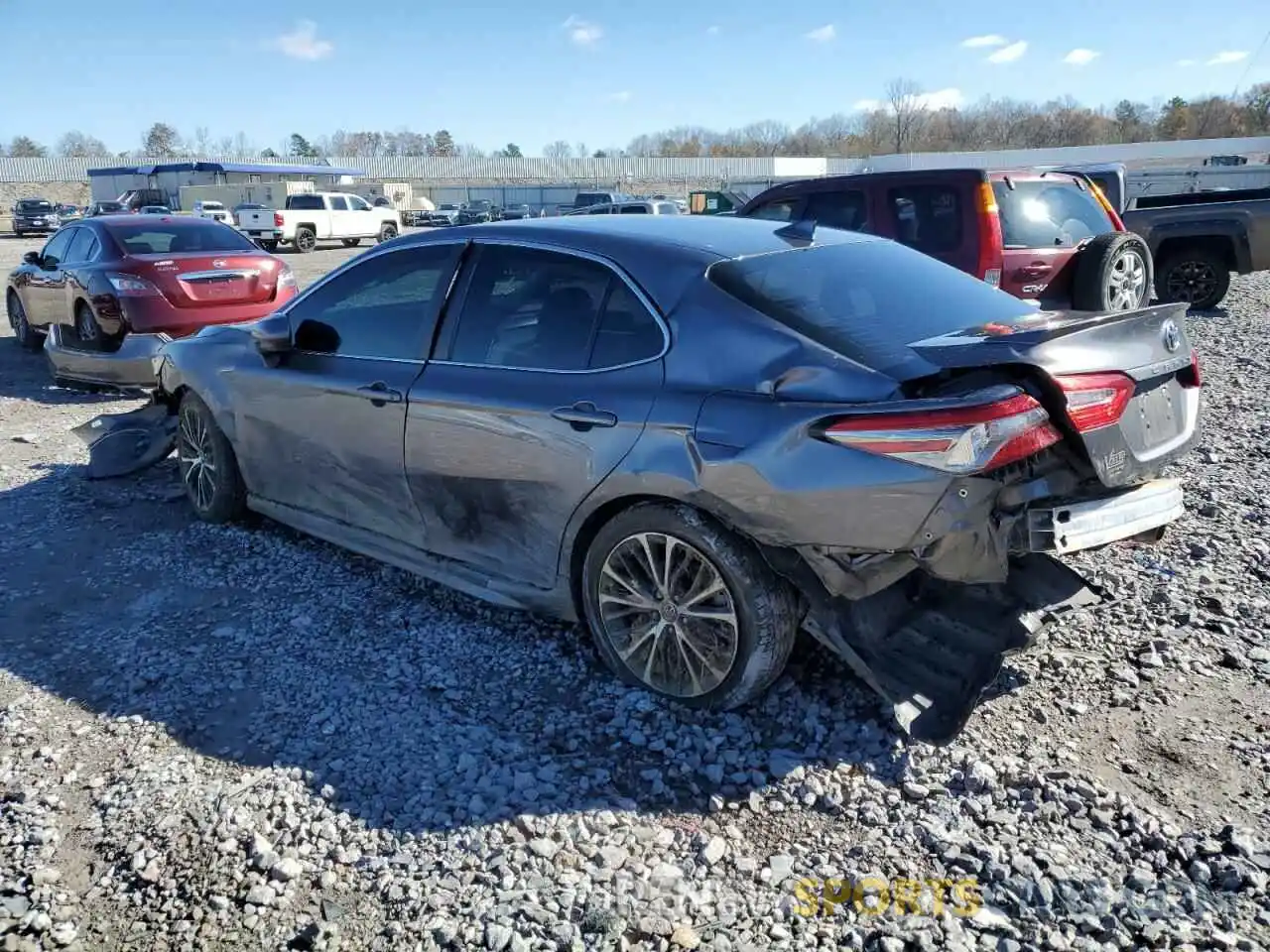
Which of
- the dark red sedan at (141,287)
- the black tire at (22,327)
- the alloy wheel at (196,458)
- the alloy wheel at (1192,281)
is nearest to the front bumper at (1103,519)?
the alloy wheel at (196,458)

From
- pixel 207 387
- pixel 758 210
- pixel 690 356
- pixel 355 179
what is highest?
pixel 355 179

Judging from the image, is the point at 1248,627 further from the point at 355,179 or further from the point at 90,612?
the point at 355,179

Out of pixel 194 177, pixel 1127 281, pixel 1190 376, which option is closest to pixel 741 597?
pixel 1190 376

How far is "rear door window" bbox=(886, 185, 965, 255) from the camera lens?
8547 millimetres

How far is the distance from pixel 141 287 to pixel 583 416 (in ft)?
24.1

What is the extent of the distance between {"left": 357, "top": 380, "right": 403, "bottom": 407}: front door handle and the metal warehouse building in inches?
2194

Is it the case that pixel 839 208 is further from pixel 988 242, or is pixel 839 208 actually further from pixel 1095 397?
pixel 1095 397

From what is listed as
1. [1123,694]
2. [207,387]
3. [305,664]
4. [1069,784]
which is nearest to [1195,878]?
[1069,784]

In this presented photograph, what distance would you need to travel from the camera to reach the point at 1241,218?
11.6 m

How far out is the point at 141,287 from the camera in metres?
9.22

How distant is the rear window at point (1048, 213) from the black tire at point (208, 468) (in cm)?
641

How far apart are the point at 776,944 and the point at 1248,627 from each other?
8.68 ft

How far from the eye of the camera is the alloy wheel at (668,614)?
333 cm

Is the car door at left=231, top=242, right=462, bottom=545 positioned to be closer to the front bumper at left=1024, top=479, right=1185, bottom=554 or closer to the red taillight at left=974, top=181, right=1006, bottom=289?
the front bumper at left=1024, top=479, right=1185, bottom=554
